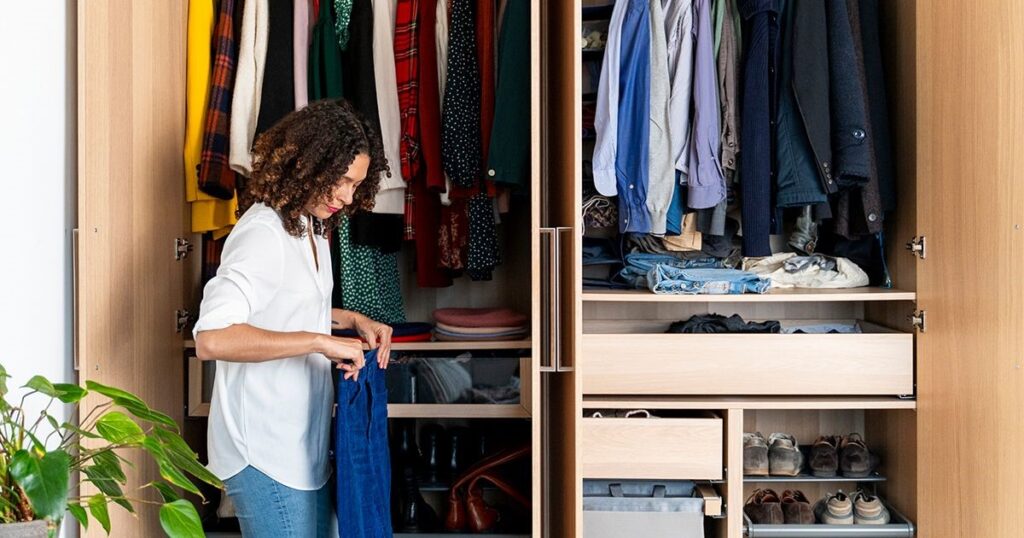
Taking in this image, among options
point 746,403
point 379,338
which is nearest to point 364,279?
point 379,338

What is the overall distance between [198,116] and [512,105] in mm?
884

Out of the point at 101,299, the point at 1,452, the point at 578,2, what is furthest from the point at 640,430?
the point at 1,452

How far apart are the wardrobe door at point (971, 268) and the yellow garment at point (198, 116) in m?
1.91

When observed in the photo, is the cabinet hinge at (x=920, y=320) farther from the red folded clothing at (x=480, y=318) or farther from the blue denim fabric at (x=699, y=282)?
the red folded clothing at (x=480, y=318)

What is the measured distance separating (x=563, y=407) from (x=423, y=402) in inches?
15.7

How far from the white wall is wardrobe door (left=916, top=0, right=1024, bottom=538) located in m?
2.13

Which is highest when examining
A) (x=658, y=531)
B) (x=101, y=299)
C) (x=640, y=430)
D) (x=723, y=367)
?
(x=101, y=299)

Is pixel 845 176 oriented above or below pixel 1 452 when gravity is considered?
above

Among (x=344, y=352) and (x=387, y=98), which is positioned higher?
(x=387, y=98)

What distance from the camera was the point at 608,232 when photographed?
3010 millimetres

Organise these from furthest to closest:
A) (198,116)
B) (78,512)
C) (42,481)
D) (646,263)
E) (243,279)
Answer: (646,263)
(198,116)
(243,279)
(78,512)
(42,481)

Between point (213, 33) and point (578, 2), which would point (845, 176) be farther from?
point (213, 33)

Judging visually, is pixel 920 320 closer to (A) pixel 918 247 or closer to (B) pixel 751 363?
(A) pixel 918 247

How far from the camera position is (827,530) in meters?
2.66
